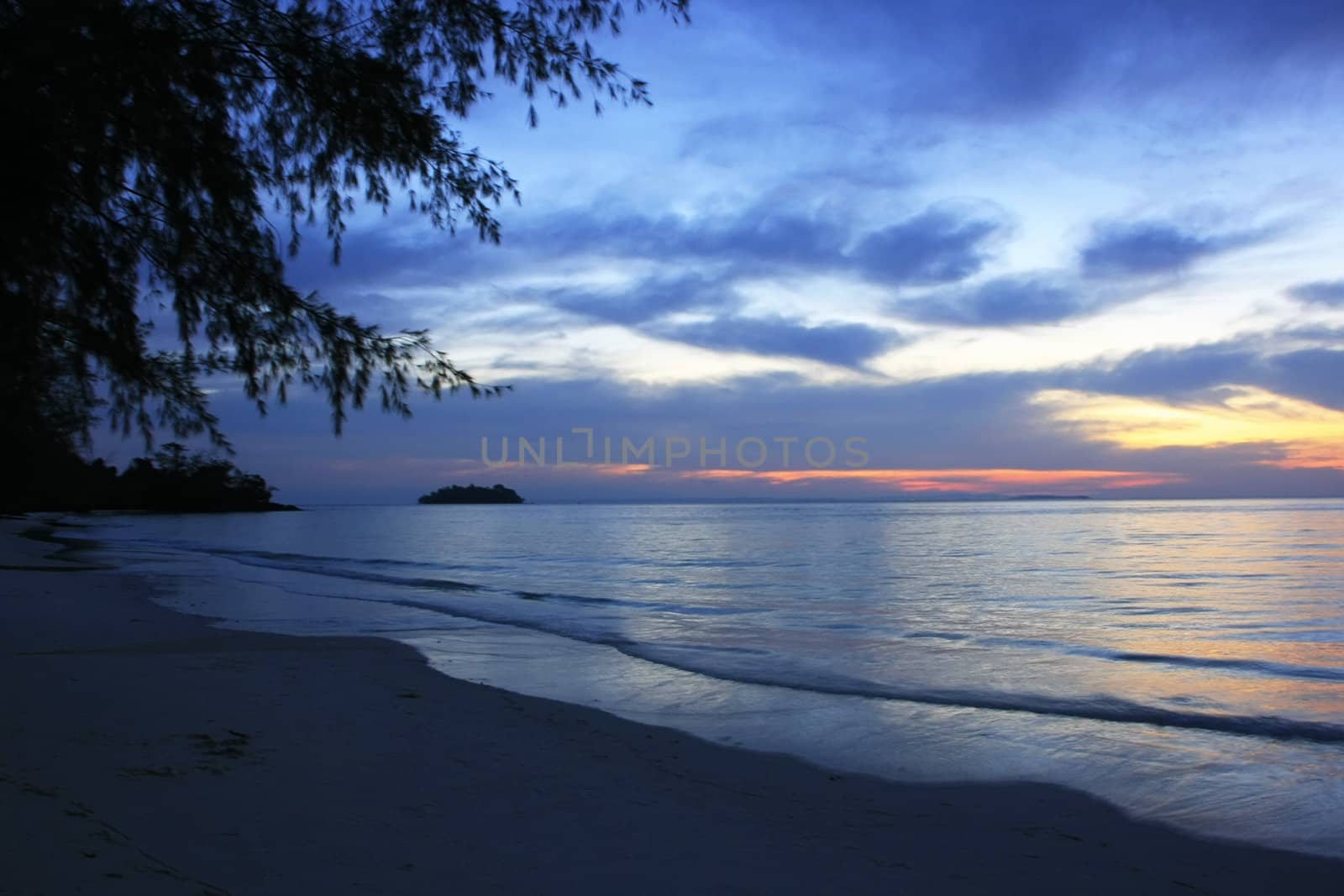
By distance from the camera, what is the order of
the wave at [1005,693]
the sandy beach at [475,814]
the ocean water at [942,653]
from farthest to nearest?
the wave at [1005,693], the ocean water at [942,653], the sandy beach at [475,814]

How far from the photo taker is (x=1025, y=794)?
5957mm

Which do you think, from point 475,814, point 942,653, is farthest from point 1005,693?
point 475,814

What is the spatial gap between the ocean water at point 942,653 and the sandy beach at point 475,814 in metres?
0.78

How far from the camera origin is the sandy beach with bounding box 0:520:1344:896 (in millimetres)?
3865

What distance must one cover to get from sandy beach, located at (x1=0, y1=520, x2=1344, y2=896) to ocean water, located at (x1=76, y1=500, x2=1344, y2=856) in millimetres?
785

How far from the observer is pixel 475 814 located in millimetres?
4781

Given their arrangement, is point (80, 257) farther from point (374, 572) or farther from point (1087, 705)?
point (374, 572)

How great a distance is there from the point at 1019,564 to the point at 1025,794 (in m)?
27.1

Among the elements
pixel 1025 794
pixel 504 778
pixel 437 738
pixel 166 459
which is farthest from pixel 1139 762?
pixel 166 459

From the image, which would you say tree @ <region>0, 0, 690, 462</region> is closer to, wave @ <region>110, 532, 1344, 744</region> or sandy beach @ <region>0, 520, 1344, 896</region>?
sandy beach @ <region>0, 520, 1344, 896</region>

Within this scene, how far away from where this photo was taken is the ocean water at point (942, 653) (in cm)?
686

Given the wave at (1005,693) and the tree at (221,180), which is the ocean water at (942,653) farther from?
the tree at (221,180)

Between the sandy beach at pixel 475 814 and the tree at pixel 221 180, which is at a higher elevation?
the tree at pixel 221 180

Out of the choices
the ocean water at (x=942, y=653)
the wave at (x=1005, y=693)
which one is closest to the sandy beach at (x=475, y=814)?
the ocean water at (x=942, y=653)
